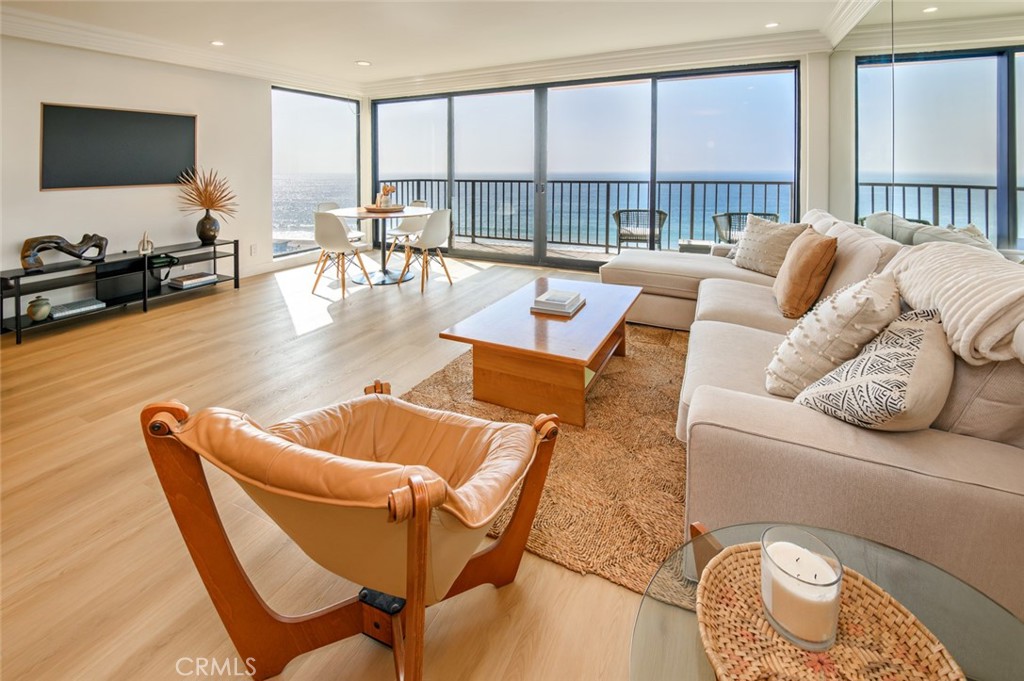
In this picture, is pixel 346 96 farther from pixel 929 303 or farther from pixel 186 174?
pixel 929 303

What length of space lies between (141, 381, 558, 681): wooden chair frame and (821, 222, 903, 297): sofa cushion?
6.55 ft

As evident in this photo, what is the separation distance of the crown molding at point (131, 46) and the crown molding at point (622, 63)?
53.1 inches

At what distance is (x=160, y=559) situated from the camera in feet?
5.30

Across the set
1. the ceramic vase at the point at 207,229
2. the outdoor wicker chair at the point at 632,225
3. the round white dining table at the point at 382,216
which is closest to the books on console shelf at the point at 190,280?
the ceramic vase at the point at 207,229

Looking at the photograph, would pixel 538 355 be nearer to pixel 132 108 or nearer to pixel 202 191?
pixel 202 191

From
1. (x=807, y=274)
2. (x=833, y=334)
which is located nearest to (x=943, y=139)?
(x=807, y=274)

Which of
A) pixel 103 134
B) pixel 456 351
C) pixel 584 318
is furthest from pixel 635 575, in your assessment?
pixel 103 134

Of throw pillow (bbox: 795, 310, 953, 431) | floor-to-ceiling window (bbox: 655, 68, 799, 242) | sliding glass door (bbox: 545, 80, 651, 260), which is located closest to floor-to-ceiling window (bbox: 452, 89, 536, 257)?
sliding glass door (bbox: 545, 80, 651, 260)

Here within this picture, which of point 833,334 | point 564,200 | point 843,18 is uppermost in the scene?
point 843,18

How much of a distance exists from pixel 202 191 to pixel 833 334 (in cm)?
553

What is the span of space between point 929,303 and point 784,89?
4738mm

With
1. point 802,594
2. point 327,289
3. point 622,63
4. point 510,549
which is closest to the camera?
point 802,594

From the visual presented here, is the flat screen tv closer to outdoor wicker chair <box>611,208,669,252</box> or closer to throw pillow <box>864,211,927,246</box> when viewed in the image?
outdoor wicker chair <box>611,208,669,252</box>

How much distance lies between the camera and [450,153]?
6.96m
